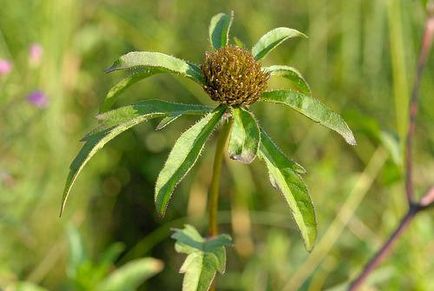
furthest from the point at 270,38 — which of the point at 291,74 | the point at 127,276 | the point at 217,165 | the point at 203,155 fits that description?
the point at 203,155

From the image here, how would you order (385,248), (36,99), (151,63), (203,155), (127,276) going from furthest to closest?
(203,155), (36,99), (127,276), (385,248), (151,63)

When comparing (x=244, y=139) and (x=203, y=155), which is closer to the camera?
(x=244, y=139)

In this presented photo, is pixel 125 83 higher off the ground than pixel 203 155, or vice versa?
pixel 125 83

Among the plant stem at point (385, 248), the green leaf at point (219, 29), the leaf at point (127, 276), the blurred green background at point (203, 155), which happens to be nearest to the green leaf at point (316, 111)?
the green leaf at point (219, 29)

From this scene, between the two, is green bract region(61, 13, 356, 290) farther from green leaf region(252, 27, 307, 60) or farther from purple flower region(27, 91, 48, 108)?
purple flower region(27, 91, 48, 108)

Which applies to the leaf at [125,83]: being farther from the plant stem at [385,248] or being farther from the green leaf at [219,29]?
the plant stem at [385,248]

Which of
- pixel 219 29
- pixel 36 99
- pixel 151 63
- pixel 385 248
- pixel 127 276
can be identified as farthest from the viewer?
pixel 36 99

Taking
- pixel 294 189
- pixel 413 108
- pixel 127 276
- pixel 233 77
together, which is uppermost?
pixel 233 77

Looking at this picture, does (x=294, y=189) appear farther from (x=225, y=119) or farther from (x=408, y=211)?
(x=408, y=211)
